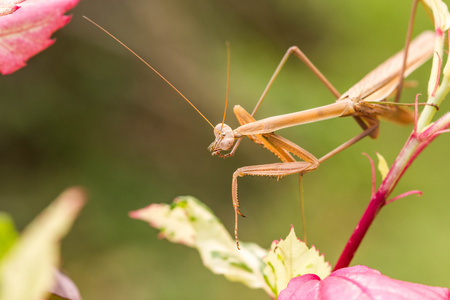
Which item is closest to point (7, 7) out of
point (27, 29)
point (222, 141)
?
point (27, 29)

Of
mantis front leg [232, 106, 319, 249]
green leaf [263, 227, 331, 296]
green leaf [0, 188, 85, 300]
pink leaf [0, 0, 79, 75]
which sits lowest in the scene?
green leaf [263, 227, 331, 296]

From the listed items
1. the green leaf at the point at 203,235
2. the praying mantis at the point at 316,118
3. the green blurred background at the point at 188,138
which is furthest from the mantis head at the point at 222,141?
the green blurred background at the point at 188,138

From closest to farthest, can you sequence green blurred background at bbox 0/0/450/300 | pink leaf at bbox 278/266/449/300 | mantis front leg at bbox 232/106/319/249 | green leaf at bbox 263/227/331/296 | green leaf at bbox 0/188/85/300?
green leaf at bbox 0/188/85/300, pink leaf at bbox 278/266/449/300, green leaf at bbox 263/227/331/296, mantis front leg at bbox 232/106/319/249, green blurred background at bbox 0/0/450/300

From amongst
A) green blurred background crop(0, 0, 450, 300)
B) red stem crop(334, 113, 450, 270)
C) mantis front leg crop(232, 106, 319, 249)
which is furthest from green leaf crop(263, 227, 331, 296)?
green blurred background crop(0, 0, 450, 300)

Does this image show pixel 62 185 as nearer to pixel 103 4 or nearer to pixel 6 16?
pixel 103 4

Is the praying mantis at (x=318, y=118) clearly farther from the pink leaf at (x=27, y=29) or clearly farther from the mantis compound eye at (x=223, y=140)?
the pink leaf at (x=27, y=29)

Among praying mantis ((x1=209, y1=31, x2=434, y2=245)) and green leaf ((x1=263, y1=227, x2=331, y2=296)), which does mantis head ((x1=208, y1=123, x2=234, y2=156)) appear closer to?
praying mantis ((x1=209, y1=31, x2=434, y2=245))

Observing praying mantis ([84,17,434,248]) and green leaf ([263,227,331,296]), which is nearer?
green leaf ([263,227,331,296])

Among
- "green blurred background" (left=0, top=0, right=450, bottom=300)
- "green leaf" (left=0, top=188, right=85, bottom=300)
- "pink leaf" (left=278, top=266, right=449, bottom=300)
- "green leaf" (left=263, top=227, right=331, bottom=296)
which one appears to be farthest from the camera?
"green blurred background" (left=0, top=0, right=450, bottom=300)
